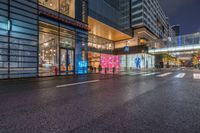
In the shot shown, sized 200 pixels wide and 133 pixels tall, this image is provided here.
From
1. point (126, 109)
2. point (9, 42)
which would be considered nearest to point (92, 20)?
point (9, 42)

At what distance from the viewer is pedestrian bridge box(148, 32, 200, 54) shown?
29.4 m

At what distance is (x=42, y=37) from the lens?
1612 centimetres

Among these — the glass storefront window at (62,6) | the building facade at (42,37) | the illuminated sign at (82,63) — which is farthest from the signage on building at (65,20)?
the illuminated sign at (82,63)

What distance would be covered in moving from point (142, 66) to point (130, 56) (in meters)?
Result: 5.57

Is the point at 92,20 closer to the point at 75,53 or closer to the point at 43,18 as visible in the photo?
the point at 75,53

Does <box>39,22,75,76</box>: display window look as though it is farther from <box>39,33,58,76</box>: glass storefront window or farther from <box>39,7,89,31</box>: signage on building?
<box>39,7,89,31</box>: signage on building

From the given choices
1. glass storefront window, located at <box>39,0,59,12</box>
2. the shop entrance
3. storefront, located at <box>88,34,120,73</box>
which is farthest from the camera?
storefront, located at <box>88,34,120,73</box>

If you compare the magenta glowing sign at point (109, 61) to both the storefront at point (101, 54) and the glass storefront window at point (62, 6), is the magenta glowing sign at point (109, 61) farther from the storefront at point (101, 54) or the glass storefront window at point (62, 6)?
the glass storefront window at point (62, 6)

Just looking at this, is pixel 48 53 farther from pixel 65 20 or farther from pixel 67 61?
pixel 65 20

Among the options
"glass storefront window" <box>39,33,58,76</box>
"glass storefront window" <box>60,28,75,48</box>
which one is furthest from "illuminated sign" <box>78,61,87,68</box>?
"glass storefront window" <box>39,33,58,76</box>

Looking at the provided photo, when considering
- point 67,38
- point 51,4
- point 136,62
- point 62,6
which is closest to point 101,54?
point 136,62

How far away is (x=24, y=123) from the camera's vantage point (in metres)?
2.62

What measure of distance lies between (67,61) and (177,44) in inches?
1255

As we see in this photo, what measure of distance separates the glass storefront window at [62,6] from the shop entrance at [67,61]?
5.87m
